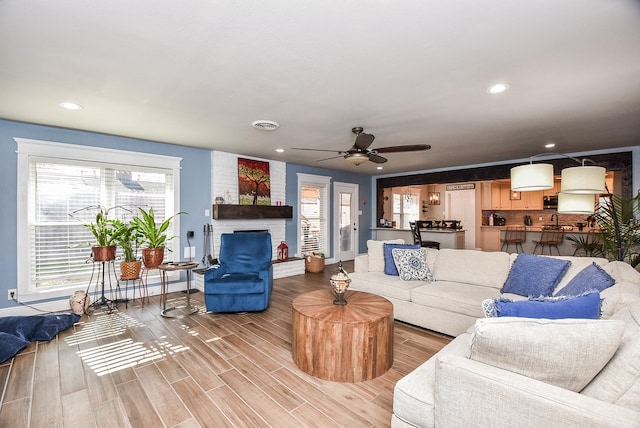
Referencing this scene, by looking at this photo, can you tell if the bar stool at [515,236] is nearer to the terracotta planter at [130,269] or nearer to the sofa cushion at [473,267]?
the sofa cushion at [473,267]

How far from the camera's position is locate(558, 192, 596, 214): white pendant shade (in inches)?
115

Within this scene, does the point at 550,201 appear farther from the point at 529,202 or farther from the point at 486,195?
the point at 486,195

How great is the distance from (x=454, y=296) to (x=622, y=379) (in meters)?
1.96

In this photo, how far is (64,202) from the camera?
12.9 feet

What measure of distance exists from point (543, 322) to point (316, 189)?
20.5 ft

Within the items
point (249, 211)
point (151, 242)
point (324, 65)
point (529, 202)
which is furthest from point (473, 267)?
point (529, 202)

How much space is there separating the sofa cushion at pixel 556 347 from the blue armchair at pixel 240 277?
2.93 meters

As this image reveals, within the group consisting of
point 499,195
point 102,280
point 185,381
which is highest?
point 499,195

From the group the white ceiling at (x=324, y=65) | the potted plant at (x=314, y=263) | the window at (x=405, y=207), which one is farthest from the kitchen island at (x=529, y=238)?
the potted plant at (x=314, y=263)

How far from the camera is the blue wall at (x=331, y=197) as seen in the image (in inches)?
260

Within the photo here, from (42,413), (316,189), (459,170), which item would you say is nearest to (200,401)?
(42,413)

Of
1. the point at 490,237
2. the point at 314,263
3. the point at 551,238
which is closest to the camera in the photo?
the point at 314,263

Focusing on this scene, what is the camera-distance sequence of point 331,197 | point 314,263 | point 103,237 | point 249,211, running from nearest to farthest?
point 103,237 → point 249,211 → point 314,263 → point 331,197

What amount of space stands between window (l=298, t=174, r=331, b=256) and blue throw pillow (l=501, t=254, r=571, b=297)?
14.9 feet
